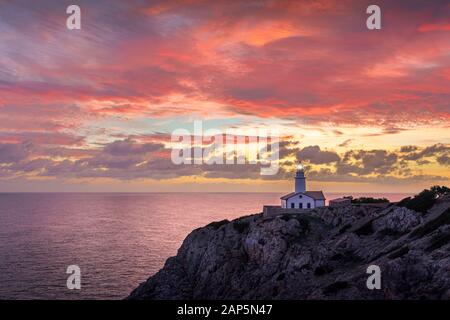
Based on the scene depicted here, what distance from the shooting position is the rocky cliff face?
117 feet

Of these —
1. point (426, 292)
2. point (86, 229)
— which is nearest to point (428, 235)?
point (426, 292)

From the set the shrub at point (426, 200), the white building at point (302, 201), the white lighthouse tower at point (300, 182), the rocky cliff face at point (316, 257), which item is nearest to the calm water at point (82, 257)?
the rocky cliff face at point (316, 257)

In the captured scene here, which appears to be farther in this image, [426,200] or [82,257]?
[82,257]

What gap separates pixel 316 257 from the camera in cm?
5109

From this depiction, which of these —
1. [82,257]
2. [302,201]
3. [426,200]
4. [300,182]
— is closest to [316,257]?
[426,200]

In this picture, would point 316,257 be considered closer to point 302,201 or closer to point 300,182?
point 302,201

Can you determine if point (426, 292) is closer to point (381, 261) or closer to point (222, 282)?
point (381, 261)

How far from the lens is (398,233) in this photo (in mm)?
50250

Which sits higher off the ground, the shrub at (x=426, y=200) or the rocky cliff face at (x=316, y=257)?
the shrub at (x=426, y=200)

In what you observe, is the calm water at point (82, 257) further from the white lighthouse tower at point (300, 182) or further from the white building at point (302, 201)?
the white lighthouse tower at point (300, 182)

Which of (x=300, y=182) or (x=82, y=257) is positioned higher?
(x=300, y=182)

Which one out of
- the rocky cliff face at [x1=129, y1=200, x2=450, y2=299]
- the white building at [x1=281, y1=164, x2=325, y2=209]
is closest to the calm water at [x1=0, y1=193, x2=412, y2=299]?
the rocky cliff face at [x1=129, y1=200, x2=450, y2=299]

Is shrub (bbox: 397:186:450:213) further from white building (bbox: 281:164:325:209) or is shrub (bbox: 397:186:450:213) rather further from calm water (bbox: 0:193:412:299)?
calm water (bbox: 0:193:412:299)

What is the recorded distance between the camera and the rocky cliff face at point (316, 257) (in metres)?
35.5
